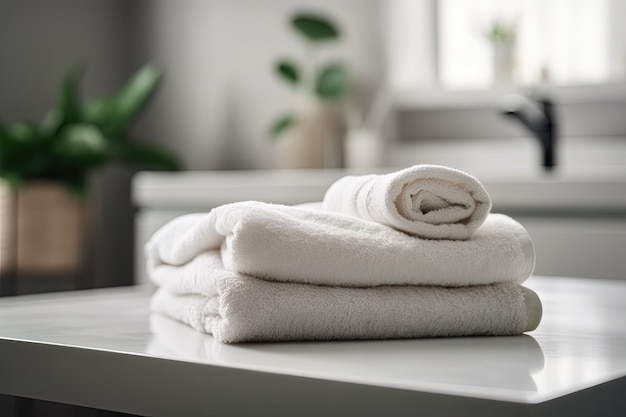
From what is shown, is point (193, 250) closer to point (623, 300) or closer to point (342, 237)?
point (342, 237)

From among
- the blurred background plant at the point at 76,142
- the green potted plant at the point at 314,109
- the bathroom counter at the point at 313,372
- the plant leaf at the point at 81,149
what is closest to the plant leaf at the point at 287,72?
the green potted plant at the point at 314,109

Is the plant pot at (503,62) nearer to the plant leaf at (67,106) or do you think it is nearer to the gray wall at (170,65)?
the gray wall at (170,65)

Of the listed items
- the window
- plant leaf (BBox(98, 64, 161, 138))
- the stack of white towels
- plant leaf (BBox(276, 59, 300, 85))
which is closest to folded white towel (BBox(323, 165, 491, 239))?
the stack of white towels

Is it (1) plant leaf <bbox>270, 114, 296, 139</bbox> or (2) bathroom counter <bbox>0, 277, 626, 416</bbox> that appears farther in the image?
(1) plant leaf <bbox>270, 114, 296, 139</bbox>

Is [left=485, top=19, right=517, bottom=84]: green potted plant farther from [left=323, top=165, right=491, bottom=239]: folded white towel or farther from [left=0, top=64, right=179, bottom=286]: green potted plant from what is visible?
[left=323, top=165, right=491, bottom=239]: folded white towel

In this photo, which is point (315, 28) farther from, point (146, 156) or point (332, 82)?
point (146, 156)

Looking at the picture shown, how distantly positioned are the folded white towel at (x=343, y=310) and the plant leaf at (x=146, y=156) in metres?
2.70

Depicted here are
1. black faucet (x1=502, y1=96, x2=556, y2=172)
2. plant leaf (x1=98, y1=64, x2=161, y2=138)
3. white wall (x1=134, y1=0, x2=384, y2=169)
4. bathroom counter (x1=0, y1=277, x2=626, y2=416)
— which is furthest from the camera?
plant leaf (x1=98, y1=64, x2=161, y2=138)

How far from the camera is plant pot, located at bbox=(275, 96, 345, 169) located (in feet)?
10.5

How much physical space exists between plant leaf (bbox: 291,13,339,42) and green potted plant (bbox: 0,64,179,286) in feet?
2.50

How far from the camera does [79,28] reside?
3.84 m

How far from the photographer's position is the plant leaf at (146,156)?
349 centimetres

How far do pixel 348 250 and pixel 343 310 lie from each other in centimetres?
5

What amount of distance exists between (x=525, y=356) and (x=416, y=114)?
2566 mm
